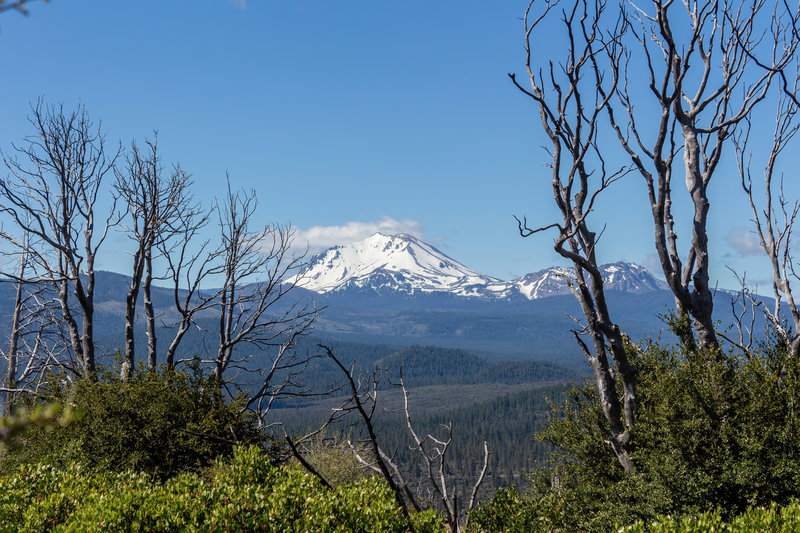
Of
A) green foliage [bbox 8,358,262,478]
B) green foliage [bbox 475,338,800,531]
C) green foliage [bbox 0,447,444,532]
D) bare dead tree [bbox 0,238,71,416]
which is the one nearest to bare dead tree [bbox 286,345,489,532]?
green foliage [bbox 0,447,444,532]

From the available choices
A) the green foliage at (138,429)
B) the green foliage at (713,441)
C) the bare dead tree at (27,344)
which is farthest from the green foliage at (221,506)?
the bare dead tree at (27,344)

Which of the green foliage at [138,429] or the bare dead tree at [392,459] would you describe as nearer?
the bare dead tree at [392,459]

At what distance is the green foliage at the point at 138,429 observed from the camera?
472 inches

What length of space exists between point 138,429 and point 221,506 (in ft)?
22.5

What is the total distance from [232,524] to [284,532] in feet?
1.92

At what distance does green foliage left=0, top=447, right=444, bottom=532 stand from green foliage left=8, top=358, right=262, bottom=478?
13.3ft

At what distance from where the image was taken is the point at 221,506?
6562mm

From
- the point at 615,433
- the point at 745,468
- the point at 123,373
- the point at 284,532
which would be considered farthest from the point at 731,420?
Result: the point at 123,373

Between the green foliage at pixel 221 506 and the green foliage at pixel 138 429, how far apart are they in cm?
406

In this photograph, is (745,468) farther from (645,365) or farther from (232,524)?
(232,524)

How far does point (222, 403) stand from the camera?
1408cm

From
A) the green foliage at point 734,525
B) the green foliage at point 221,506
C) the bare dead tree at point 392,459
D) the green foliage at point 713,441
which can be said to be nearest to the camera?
the bare dead tree at point 392,459

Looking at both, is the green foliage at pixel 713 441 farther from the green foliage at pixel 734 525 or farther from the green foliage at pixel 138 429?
the green foliage at pixel 138 429

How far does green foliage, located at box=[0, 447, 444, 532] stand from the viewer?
252 inches
